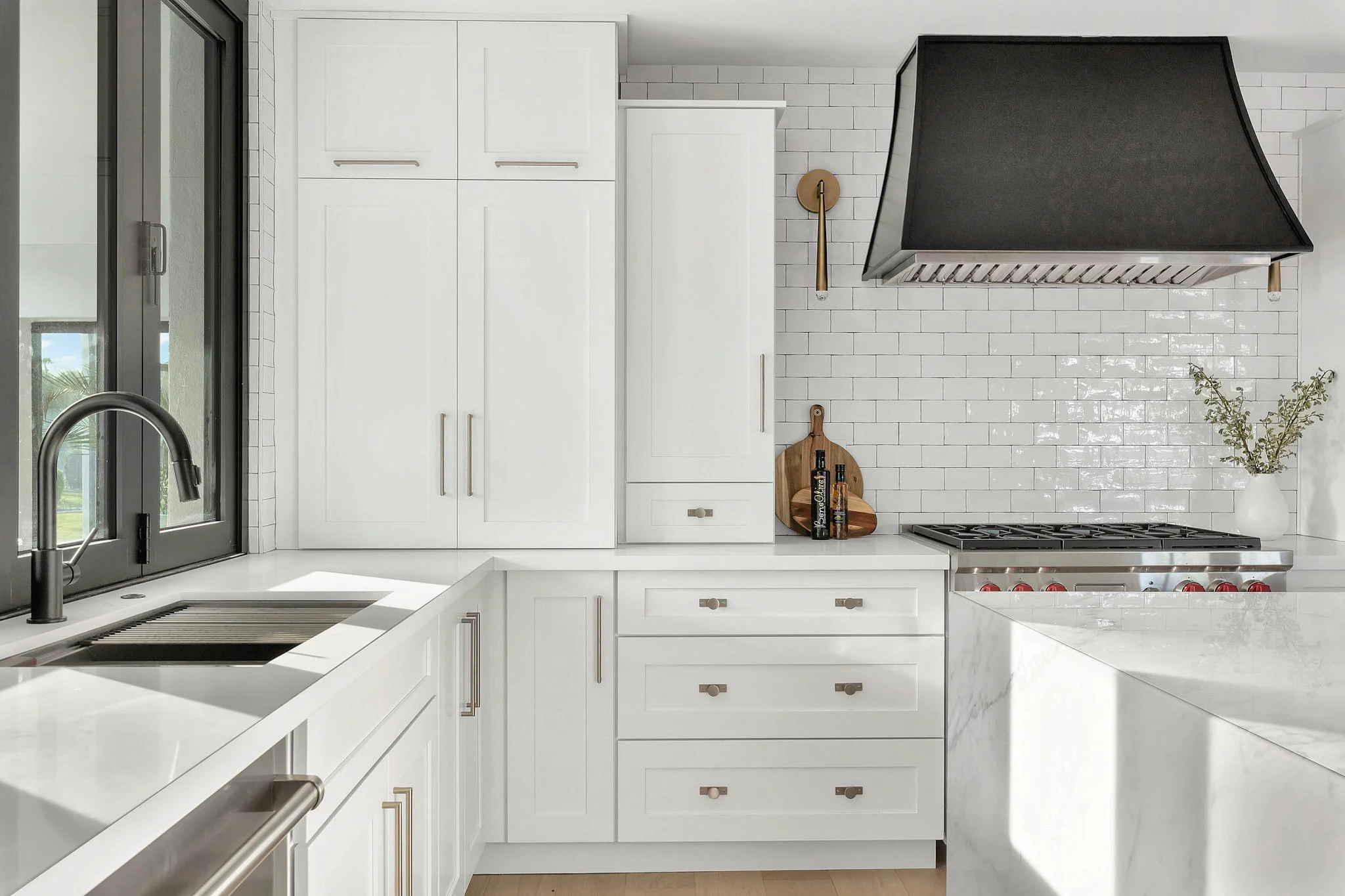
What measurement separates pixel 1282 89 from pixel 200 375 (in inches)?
146

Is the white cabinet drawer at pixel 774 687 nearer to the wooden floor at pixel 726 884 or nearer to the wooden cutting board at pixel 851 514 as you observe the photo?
the wooden floor at pixel 726 884

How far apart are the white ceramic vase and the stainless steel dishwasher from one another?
3.05m

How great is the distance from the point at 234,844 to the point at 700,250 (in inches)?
83.7

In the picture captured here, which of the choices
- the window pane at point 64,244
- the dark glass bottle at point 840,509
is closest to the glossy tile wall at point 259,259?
the window pane at point 64,244

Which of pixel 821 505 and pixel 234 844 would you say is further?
pixel 821 505

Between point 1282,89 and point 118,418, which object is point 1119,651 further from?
point 1282,89

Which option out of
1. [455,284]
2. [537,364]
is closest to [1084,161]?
[537,364]

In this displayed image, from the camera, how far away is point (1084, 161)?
2633mm

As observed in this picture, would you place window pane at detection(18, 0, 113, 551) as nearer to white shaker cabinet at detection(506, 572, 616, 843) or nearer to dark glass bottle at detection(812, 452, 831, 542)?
white shaker cabinet at detection(506, 572, 616, 843)

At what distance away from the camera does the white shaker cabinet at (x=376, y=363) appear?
102 inches

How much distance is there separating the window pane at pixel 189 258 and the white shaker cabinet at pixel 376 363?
0.25 meters

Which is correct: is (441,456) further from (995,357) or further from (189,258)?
(995,357)

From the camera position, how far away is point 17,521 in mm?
1561

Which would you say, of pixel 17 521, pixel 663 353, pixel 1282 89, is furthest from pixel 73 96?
pixel 1282 89
